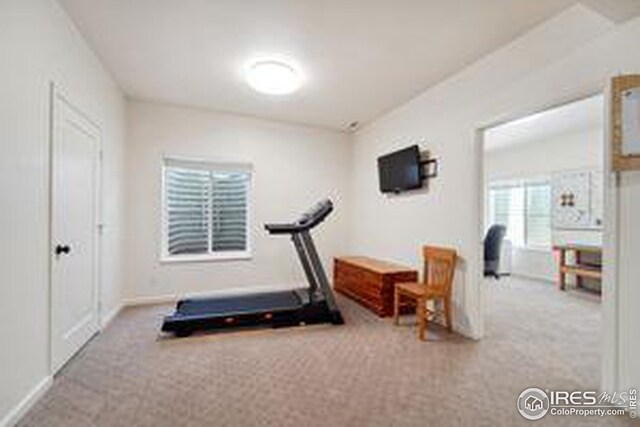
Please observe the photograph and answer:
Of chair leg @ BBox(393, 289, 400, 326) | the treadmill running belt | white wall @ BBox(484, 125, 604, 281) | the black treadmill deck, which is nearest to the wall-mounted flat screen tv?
chair leg @ BBox(393, 289, 400, 326)

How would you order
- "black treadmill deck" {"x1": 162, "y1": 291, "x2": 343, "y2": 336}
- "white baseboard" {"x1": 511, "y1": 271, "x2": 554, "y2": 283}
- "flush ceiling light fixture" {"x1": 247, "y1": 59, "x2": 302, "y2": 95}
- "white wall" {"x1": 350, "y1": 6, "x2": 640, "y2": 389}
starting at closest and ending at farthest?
"white wall" {"x1": 350, "y1": 6, "x2": 640, "y2": 389} < "flush ceiling light fixture" {"x1": 247, "y1": 59, "x2": 302, "y2": 95} < "black treadmill deck" {"x1": 162, "y1": 291, "x2": 343, "y2": 336} < "white baseboard" {"x1": 511, "y1": 271, "x2": 554, "y2": 283}

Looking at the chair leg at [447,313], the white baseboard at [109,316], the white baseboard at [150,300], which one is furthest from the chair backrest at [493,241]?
the white baseboard at [109,316]

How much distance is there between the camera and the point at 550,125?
5008mm

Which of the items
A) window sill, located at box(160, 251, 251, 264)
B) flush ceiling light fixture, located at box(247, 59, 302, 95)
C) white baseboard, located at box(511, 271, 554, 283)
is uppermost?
flush ceiling light fixture, located at box(247, 59, 302, 95)

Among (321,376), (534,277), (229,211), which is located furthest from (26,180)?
(534,277)

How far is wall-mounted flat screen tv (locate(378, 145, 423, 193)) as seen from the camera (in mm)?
3818

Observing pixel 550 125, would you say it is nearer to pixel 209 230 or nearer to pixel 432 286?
pixel 432 286

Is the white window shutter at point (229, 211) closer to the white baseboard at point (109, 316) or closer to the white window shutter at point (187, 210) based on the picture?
the white window shutter at point (187, 210)

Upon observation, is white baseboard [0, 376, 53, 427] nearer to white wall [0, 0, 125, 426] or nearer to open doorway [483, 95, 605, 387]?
white wall [0, 0, 125, 426]

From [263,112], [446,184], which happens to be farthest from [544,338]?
[263,112]

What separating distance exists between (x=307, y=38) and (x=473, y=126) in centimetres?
177

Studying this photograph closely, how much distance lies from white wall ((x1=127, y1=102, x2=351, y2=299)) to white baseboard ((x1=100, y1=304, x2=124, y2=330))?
301mm

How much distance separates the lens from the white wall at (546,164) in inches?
205

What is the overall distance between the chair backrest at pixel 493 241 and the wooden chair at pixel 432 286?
2.95m
